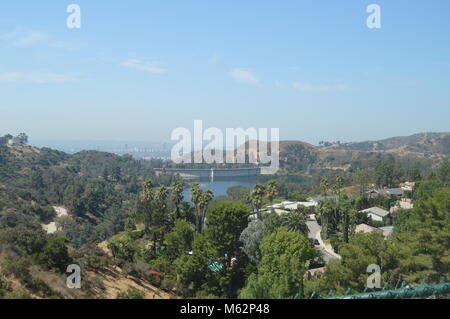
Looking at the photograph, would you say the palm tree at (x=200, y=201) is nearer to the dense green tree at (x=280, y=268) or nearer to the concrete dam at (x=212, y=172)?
the dense green tree at (x=280, y=268)

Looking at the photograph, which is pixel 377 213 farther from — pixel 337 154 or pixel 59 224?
pixel 337 154

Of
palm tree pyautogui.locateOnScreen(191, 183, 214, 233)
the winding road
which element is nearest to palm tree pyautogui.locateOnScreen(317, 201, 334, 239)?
the winding road

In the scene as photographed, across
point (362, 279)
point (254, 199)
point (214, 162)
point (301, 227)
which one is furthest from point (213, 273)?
point (214, 162)

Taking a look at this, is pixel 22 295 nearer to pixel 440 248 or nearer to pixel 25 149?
pixel 440 248

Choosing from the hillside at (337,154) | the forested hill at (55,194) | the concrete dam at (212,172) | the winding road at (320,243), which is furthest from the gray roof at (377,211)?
the hillside at (337,154)
